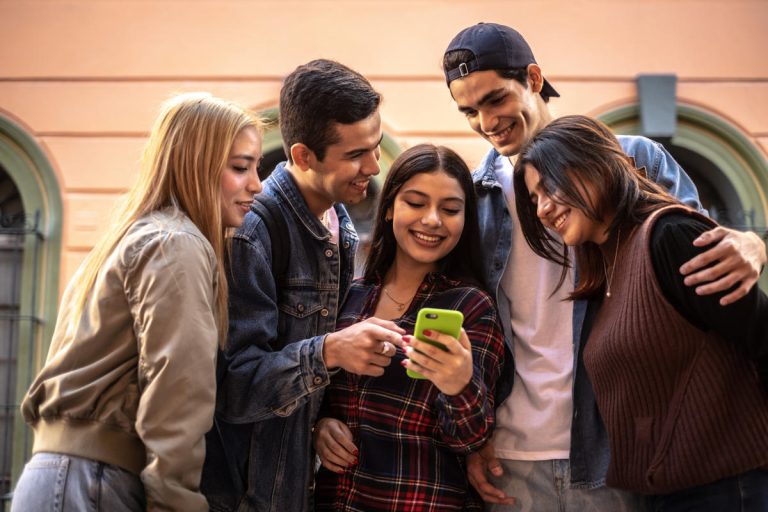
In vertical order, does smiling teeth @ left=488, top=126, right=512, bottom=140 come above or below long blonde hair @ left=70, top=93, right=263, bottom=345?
above

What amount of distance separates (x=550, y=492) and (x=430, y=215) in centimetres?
91

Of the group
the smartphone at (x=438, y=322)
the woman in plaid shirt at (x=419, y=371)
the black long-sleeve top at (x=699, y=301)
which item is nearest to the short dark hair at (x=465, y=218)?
the woman in plaid shirt at (x=419, y=371)

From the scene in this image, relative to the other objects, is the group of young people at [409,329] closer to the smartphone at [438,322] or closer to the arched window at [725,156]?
the smartphone at [438,322]

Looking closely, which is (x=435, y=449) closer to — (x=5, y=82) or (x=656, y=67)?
(x=656, y=67)

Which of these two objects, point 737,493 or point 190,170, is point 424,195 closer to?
point 190,170

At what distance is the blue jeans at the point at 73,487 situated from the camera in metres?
2.00

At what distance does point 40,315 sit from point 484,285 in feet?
14.3

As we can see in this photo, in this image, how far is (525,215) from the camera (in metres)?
2.67

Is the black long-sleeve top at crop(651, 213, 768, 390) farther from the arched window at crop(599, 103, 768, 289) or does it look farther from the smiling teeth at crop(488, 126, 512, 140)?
the arched window at crop(599, 103, 768, 289)

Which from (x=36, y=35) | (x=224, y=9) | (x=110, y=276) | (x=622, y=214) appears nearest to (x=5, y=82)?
(x=36, y=35)

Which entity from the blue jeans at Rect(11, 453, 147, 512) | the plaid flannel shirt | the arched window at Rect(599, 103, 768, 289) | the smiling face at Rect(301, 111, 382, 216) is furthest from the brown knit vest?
the arched window at Rect(599, 103, 768, 289)

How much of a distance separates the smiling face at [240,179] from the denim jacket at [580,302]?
2.71 feet

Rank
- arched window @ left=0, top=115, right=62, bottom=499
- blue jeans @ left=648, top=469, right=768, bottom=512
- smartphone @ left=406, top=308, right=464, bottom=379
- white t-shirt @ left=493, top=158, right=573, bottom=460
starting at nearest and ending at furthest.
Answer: blue jeans @ left=648, top=469, right=768, bottom=512 < smartphone @ left=406, top=308, right=464, bottom=379 < white t-shirt @ left=493, top=158, right=573, bottom=460 < arched window @ left=0, top=115, right=62, bottom=499

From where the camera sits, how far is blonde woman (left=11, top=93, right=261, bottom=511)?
2021mm
